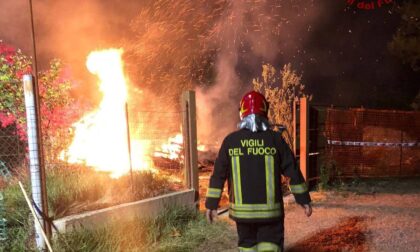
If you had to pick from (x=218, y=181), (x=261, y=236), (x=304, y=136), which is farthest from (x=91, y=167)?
(x=304, y=136)

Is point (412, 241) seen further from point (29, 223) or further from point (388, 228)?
point (29, 223)

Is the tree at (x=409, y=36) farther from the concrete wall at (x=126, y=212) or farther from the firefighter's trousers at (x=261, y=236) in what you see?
the firefighter's trousers at (x=261, y=236)

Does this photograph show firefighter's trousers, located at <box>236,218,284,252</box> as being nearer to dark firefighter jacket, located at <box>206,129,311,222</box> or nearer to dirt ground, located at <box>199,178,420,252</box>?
dark firefighter jacket, located at <box>206,129,311,222</box>

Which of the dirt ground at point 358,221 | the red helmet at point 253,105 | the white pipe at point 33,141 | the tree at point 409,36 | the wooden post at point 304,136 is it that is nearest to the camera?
the red helmet at point 253,105

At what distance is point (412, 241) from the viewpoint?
5.04 metres

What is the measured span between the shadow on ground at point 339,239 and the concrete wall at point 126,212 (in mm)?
2107

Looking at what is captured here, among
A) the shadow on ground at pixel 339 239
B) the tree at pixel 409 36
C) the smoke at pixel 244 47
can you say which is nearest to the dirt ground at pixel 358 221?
the shadow on ground at pixel 339 239

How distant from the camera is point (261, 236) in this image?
352 cm

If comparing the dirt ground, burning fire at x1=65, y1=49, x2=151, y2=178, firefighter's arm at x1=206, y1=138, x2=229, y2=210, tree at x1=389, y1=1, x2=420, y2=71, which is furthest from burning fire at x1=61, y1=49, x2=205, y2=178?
tree at x1=389, y1=1, x2=420, y2=71

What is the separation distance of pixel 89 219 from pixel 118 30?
9955 millimetres

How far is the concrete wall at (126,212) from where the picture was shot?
15.8ft

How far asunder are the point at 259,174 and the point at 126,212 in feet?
9.02

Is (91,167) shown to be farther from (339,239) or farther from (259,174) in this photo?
(339,239)

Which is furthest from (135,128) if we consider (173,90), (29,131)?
(173,90)
